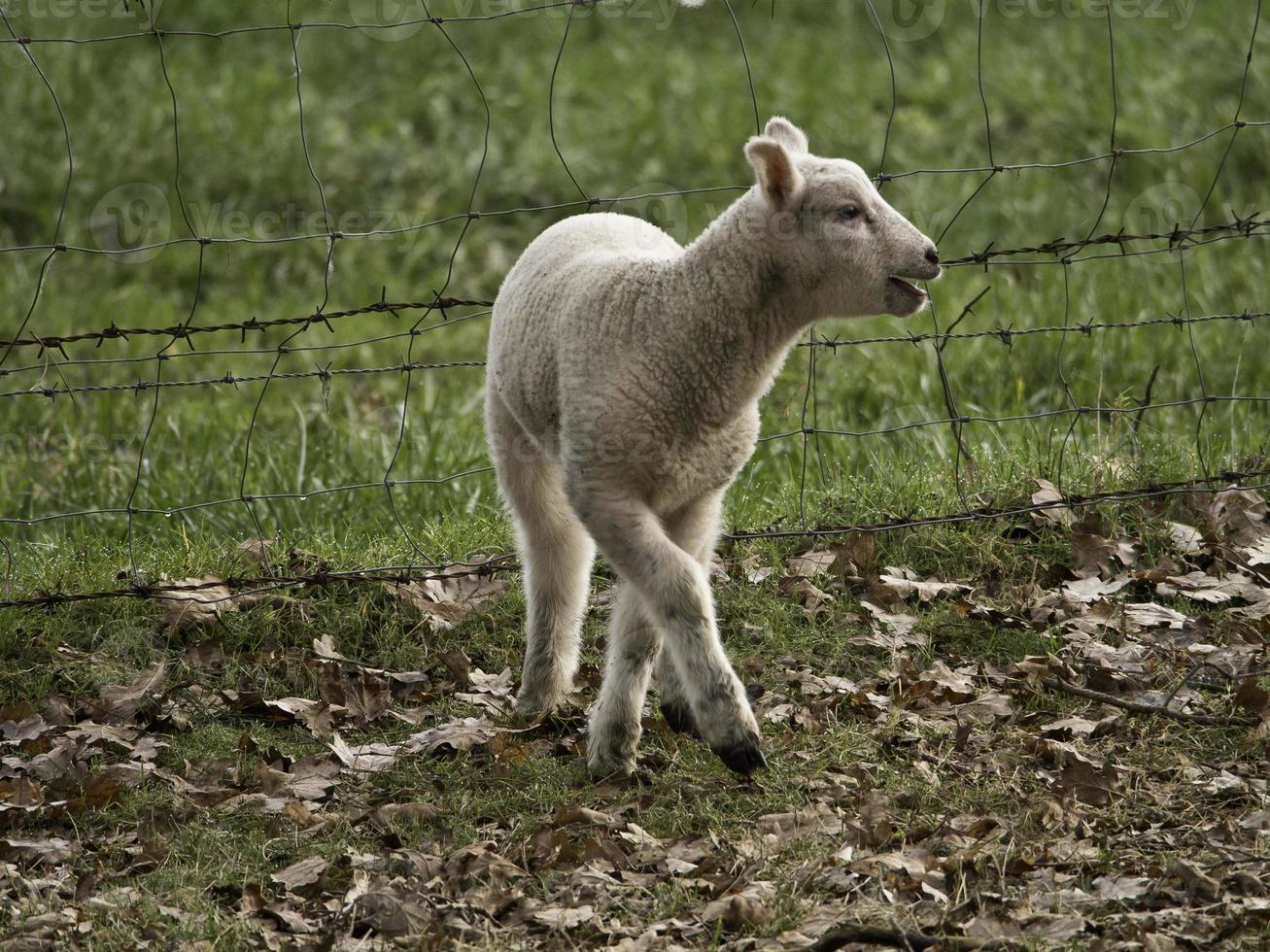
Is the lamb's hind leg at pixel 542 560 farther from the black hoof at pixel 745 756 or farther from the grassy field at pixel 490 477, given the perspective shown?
the black hoof at pixel 745 756

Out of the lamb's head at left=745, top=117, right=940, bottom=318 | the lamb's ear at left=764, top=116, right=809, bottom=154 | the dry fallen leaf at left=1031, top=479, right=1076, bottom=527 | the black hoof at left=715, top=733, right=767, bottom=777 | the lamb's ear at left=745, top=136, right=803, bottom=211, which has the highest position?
the lamb's ear at left=764, top=116, right=809, bottom=154

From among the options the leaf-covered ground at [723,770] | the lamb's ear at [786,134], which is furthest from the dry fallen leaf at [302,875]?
the lamb's ear at [786,134]

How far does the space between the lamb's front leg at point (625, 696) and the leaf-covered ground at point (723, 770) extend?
0.36 ft

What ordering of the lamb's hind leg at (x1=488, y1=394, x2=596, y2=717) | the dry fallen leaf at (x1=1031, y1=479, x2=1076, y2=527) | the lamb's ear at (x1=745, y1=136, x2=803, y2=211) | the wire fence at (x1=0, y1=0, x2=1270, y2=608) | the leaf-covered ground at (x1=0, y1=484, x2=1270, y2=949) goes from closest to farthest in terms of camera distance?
the leaf-covered ground at (x1=0, y1=484, x2=1270, y2=949)
the lamb's ear at (x1=745, y1=136, x2=803, y2=211)
the lamb's hind leg at (x1=488, y1=394, x2=596, y2=717)
the wire fence at (x1=0, y1=0, x2=1270, y2=608)
the dry fallen leaf at (x1=1031, y1=479, x2=1076, y2=527)

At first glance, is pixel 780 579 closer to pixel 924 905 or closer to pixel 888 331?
pixel 924 905

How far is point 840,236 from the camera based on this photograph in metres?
3.88

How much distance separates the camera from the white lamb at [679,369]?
12.8ft

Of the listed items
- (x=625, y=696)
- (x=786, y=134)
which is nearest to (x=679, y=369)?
(x=786, y=134)

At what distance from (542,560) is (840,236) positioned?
1.43m

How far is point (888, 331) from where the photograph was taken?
26.7 feet

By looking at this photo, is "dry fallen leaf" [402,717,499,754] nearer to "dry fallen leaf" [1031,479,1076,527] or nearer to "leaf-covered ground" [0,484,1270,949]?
"leaf-covered ground" [0,484,1270,949]

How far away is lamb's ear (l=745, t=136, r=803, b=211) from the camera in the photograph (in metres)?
3.80

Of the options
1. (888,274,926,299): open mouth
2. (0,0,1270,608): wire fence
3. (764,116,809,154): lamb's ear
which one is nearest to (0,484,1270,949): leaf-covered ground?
(0,0,1270,608): wire fence

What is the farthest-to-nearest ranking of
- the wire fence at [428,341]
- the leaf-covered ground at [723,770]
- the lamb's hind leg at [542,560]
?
the wire fence at [428,341], the lamb's hind leg at [542,560], the leaf-covered ground at [723,770]
